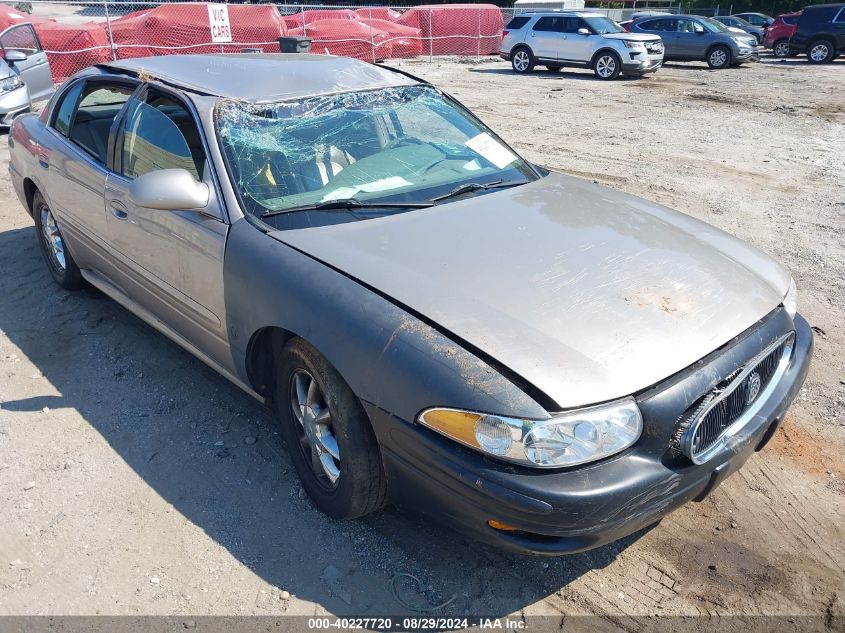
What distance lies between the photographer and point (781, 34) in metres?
24.5

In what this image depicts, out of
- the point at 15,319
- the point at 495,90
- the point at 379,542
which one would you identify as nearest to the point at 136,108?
the point at 15,319

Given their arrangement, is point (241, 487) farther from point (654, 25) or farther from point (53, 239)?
point (654, 25)

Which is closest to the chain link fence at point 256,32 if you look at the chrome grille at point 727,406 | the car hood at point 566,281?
the car hood at point 566,281

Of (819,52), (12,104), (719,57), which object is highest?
(12,104)

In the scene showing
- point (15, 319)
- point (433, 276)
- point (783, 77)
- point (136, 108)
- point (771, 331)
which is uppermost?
point (136, 108)

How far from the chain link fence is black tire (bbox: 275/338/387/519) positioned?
9.48 meters

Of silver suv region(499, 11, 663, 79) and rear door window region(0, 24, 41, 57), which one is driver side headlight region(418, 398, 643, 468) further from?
silver suv region(499, 11, 663, 79)

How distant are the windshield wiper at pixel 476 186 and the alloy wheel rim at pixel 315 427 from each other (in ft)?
3.55

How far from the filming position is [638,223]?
3.40 metres

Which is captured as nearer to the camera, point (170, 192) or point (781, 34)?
point (170, 192)

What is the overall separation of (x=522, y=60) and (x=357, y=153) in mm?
17692

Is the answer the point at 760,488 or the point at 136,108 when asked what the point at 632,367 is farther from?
the point at 136,108

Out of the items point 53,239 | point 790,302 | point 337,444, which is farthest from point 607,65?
point 337,444

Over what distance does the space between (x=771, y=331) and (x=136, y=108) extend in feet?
11.0
